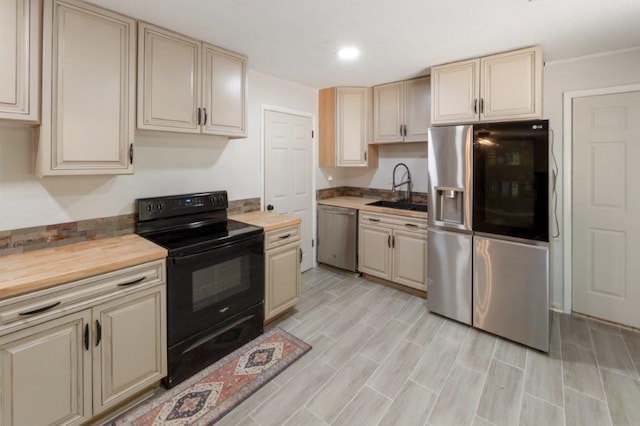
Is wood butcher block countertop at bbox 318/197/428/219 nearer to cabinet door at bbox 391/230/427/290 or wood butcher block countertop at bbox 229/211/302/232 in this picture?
cabinet door at bbox 391/230/427/290

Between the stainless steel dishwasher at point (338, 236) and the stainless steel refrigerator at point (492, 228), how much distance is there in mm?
1062

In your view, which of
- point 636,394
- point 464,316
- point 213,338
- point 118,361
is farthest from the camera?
point 464,316

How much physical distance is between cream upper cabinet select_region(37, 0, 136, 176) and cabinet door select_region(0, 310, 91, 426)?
883 mm

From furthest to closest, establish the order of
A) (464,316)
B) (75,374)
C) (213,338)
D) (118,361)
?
(464,316)
(213,338)
(118,361)
(75,374)

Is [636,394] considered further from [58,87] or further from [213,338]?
[58,87]

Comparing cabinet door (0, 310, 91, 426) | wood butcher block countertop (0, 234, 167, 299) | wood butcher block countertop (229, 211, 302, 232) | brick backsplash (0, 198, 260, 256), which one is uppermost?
wood butcher block countertop (229, 211, 302, 232)

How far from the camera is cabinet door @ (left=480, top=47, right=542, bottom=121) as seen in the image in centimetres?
245

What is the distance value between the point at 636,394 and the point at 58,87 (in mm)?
3887

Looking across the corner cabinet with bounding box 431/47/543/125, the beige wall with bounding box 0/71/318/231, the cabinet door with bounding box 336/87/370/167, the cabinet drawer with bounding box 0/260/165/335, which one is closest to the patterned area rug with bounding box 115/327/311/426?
the cabinet drawer with bounding box 0/260/165/335

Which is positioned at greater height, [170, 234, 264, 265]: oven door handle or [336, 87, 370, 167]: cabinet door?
[336, 87, 370, 167]: cabinet door

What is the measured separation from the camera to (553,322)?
2.81 metres

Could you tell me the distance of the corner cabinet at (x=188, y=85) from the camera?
2.09 m

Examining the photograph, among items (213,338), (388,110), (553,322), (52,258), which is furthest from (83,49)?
(553,322)

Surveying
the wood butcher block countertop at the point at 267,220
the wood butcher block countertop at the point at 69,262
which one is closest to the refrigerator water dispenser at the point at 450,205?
the wood butcher block countertop at the point at 267,220
